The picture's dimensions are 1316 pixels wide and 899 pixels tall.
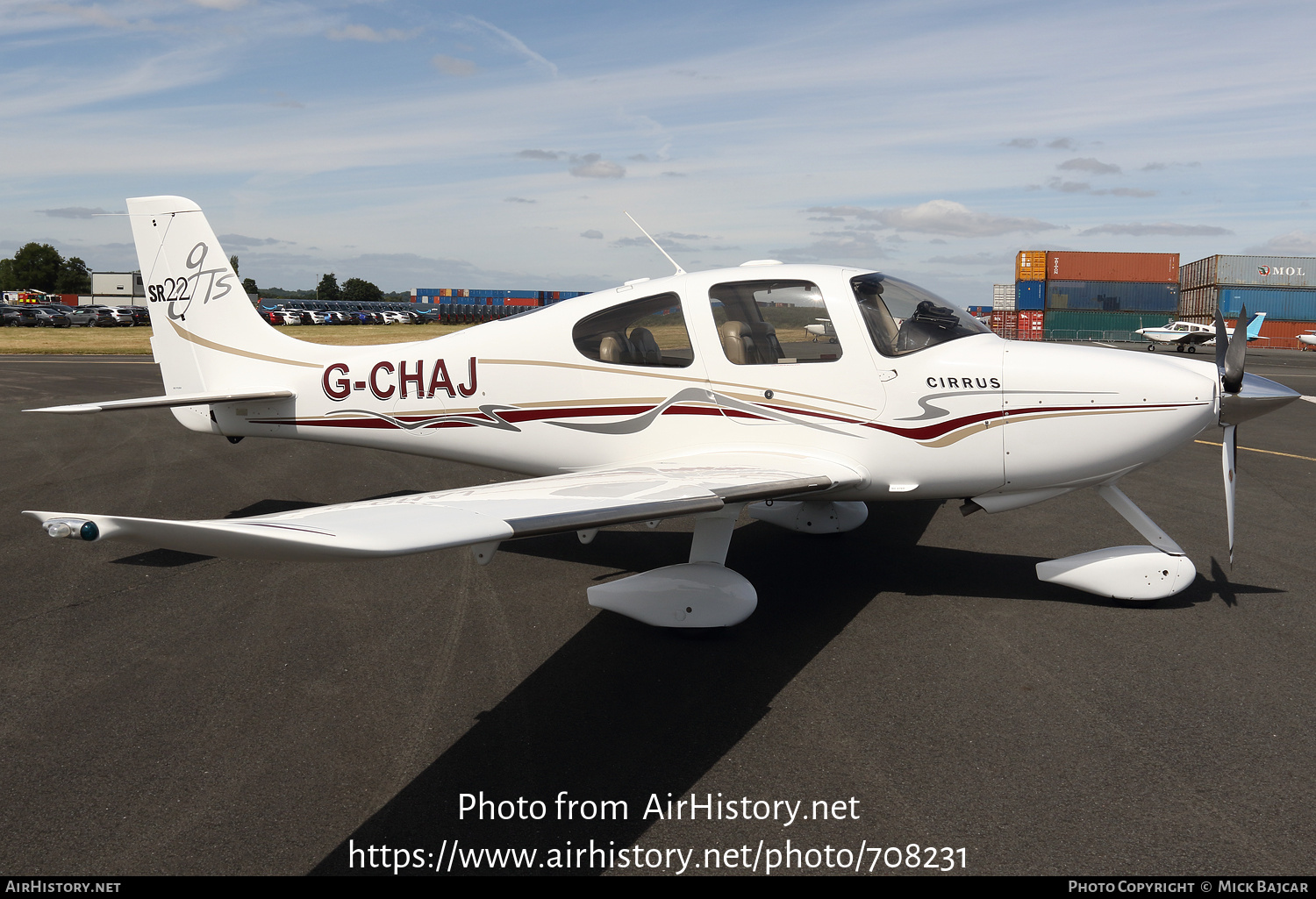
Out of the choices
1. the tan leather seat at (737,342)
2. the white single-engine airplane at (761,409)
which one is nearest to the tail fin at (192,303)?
the white single-engine airplane at (761,409)

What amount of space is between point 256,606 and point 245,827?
9.04 feet

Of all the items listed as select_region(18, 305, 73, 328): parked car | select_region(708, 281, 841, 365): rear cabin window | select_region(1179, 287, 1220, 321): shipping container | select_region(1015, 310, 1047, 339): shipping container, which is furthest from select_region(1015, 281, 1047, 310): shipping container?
select_region(18, 305, 73, 328): parked car

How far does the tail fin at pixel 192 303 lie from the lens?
7625 millimetres

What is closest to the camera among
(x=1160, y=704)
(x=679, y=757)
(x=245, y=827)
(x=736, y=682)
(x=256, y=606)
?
(x=245, y=827)

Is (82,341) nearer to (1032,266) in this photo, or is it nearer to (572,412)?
(572,412)

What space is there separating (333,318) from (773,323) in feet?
232

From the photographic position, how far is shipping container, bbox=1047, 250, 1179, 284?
63.6 metres

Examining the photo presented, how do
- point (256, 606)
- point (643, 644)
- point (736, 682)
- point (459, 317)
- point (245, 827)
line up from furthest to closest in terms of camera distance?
1. point (459, 317)
2. point (256, 606)
3. point (643, 644)
4. point (736, 682)
5. point (245, 827)

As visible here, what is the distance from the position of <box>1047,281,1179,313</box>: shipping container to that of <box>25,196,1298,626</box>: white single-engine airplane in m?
66.2

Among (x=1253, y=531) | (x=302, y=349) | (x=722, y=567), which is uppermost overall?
(x=302, y=349)

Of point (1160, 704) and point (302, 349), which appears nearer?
point (1160, 704)

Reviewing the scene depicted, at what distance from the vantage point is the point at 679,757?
3881 mm

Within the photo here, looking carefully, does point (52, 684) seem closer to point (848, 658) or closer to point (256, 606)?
point (256, 606)

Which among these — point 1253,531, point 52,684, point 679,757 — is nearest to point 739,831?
point 679,757
